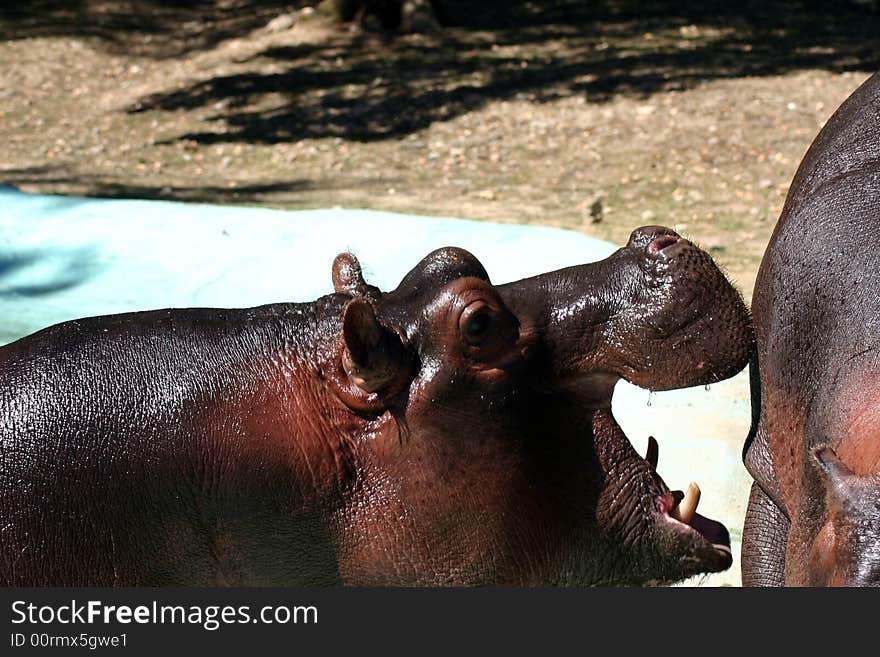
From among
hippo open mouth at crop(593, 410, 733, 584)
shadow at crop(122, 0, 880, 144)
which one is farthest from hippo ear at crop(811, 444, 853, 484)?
shadow at crop(122, 0, 880, 144)

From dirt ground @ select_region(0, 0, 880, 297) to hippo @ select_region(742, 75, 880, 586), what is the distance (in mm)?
3858

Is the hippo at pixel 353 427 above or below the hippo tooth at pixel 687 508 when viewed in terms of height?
above

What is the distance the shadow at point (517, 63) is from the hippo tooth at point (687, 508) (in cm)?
823

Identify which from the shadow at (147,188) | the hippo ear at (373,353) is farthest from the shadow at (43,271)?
the hippo ear at (373,353)

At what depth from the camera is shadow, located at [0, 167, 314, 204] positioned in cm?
907

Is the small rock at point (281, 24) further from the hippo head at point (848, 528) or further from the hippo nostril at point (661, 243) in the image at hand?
the hippo head at point (848, 528)

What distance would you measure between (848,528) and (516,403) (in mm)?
913

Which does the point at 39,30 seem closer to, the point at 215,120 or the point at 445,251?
the point at 215,120

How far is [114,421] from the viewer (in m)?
2.72

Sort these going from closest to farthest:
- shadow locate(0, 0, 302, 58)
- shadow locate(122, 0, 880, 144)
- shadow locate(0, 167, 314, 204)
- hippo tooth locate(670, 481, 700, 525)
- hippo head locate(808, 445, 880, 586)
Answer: hippo head locate(808, 445, 880, 586) < hippo tooth locate(670, 481, 700, 525) < shadow locate(0, 167, 314, 204) < shadow locate(122, 0, 880, 144) < shadow locate(0, 0, 302, 58)

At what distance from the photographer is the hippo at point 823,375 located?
2.07 meters

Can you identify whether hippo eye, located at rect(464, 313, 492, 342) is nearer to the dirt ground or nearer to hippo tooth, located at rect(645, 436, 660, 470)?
hippo tooth, located at rect(645, 436, 660, 470)

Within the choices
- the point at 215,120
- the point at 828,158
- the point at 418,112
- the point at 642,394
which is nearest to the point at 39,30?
the point at 215,120

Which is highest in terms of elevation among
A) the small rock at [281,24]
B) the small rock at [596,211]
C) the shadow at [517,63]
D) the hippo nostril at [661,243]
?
the small rock at [281,24]
